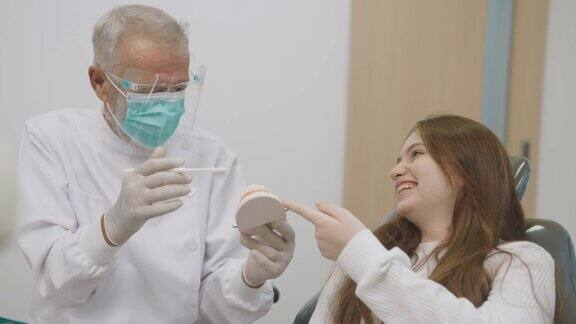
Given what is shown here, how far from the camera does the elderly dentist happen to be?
53.9 inches

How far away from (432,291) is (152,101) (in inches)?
29.3

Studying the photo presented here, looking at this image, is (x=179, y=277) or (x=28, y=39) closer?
(x=179, y=277)

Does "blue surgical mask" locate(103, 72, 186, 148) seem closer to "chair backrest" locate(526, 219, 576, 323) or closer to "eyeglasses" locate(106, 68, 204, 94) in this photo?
"eyeglasses" locate(106, 68, 204, 94)

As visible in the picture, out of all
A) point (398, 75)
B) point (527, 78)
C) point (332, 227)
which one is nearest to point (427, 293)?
point (332, 227)

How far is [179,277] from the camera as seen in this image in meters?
1.45

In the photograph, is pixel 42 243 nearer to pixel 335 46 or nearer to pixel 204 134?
pixel 204 134

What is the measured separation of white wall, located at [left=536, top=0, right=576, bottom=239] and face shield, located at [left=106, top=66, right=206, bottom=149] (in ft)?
6.62

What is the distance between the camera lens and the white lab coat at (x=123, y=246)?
1.38 meters

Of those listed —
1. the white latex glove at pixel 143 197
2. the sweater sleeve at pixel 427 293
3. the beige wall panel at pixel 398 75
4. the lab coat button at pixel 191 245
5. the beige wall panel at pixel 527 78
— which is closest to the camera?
the sweater sleeve at pixel 427 293

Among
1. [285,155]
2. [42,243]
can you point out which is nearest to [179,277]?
[42,243]

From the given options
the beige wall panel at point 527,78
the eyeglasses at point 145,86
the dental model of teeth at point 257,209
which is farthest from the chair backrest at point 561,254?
the beige wall panel at point 527,78

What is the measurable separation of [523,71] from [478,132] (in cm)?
158

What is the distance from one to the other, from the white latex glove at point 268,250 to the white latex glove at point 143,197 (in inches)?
8.2

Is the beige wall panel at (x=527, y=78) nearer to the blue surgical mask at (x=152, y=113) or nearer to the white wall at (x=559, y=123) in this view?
the white wall at (x=559, y=123)
